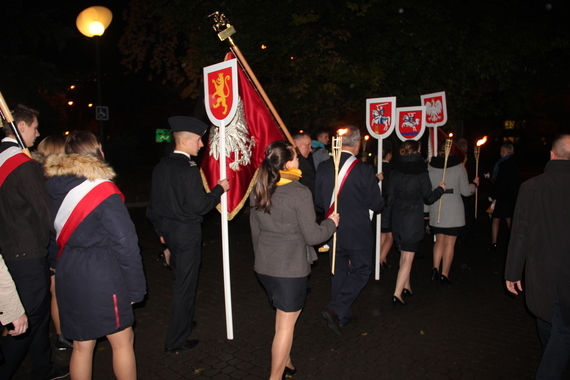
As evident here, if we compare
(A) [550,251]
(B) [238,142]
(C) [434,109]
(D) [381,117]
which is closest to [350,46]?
(C) [434,109]

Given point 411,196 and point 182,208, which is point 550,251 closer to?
point 411,196

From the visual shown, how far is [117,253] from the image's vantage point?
3.16m

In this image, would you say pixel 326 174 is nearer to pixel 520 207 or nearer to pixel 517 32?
pixel 520 207

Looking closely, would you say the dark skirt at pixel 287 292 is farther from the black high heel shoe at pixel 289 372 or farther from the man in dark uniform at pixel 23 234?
the man in dark uniform at pixel 23 234

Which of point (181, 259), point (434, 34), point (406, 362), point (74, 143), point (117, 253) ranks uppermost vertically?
point (434, 34)

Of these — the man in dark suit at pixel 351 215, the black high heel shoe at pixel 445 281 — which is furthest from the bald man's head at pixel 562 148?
the black high heel shoe at pixel 445 281

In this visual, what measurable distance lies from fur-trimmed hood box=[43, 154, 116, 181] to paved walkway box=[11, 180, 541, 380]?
A: 2086 millimetres

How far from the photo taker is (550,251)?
3430 mm

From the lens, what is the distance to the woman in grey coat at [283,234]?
11.9ft

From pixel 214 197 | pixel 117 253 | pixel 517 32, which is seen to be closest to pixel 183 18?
pixel 517 32

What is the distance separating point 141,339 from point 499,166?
23.5ft

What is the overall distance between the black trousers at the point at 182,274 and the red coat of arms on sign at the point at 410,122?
4344 mm

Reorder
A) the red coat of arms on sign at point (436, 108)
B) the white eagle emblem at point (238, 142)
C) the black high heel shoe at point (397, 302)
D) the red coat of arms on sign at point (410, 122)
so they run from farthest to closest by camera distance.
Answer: the red coat of arms on sign at point (436, 108), the red coat of arms on sign at point (410, 122), the black high heel shoe at point (397, 302), the white eagle emblem at point (238, 142)

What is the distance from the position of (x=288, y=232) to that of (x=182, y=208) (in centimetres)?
121
